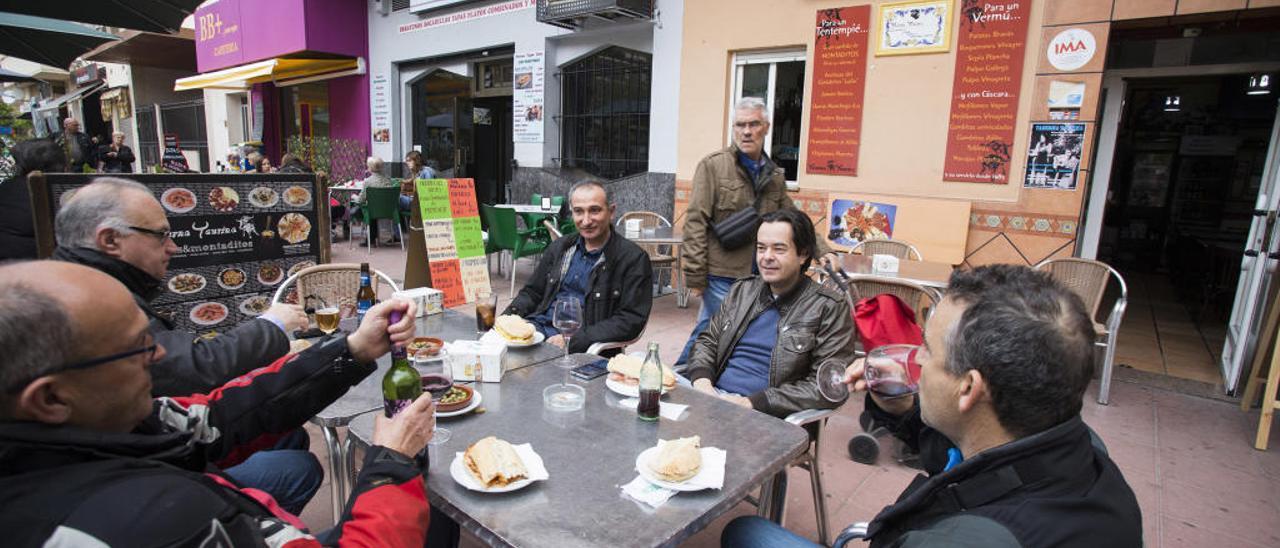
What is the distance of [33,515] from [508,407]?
3.63 ft

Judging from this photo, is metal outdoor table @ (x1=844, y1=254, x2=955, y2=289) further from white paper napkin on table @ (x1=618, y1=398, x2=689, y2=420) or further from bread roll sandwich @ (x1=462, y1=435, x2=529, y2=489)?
bread roll sandwich @ (x1=462, y1=435, x2=529, y2=489)

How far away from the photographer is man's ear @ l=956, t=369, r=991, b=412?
107cm

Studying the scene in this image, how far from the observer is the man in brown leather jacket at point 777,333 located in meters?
2.31

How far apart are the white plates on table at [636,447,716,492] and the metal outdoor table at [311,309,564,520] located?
79cm

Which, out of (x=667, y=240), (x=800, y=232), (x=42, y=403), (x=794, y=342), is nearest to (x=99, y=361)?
(x=42, y=403)

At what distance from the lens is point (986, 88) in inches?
205

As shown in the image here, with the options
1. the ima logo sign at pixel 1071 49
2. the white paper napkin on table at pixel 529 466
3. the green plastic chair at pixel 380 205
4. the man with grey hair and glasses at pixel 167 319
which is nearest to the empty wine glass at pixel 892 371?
the white paper napkin on table at pixel 529 466

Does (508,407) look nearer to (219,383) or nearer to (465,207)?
(219,383)

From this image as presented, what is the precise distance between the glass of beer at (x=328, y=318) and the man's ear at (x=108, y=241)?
24.6 inches

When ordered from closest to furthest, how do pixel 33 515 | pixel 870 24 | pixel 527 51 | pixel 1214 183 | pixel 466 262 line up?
pixel 33 515
pixel 466 262
pixel 870 24
pixel 527 51
pixel 1214 183

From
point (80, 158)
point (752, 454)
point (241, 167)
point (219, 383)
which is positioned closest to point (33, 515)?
point (219, 383)

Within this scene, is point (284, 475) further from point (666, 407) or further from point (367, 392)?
point (666, 407)

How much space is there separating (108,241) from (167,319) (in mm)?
300

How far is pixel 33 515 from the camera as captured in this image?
2.62 feet
